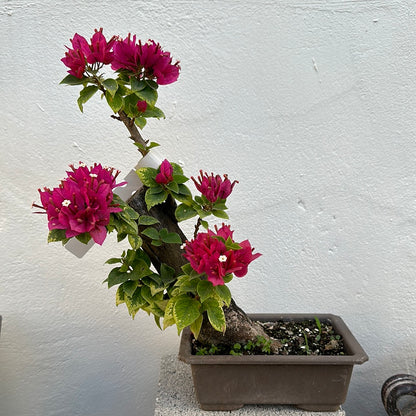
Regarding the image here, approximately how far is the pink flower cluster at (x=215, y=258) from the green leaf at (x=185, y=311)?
0.11 m

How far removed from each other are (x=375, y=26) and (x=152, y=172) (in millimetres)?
787

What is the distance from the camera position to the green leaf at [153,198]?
88 centimetres

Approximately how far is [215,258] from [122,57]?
382 millimetres

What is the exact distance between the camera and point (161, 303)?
0.97m

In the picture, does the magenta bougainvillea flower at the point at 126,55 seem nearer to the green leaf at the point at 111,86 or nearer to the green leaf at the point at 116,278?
the green leaf at the point at 111,86

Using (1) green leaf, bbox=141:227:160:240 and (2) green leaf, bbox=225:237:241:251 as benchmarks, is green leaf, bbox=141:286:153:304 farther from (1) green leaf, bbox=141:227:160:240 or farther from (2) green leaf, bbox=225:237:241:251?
(2) green leaf, bbox=225:237:241:251

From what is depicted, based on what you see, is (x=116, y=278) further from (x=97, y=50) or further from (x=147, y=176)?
(x=97, y=50)

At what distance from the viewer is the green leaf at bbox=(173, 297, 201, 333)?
837 mm

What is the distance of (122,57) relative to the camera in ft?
2.73

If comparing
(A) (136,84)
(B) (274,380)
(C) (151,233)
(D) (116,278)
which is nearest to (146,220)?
(C) (151,233)

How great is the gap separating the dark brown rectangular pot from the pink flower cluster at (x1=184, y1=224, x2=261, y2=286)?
252 mm

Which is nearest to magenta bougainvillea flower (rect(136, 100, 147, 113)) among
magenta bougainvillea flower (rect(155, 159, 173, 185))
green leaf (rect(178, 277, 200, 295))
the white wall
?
magenta bougainvillea flower (rect(155, 159, 173, 185))

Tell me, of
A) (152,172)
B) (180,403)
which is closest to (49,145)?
(152,172)

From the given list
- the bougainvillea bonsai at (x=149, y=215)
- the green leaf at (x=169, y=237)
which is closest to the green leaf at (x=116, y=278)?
the bougainvillea bonsai at (x=149, y=215)
